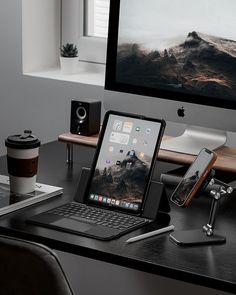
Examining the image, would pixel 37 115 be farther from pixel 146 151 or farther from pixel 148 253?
pixel 148 253

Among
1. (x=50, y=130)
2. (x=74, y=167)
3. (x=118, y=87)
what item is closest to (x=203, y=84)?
(x=118, y=87)

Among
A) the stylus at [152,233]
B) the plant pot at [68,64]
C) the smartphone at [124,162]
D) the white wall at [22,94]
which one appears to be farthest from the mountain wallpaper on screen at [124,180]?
the plant pot at [68,64]

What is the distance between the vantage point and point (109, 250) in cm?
170

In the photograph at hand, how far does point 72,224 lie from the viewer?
6.04 feet

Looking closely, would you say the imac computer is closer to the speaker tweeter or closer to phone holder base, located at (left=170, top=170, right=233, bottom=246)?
the speaker tweeter

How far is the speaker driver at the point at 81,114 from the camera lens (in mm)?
2369

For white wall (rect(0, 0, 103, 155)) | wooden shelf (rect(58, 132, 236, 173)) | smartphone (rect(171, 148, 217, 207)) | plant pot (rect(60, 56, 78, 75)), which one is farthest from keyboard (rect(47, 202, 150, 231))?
plant pot (rect(60, 56, 78, 75))

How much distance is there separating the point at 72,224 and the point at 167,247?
0.24 meters

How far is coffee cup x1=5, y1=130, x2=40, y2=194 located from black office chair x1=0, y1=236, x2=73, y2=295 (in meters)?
0.68

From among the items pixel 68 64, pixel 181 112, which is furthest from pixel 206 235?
pixel 68 64

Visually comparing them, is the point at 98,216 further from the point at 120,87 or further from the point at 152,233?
the point at 120,87

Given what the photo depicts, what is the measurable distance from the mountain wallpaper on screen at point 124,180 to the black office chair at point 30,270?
2.14ft

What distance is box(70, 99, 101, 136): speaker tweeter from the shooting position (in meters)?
2.36

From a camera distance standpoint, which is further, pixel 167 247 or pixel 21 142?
pixel 21 142
